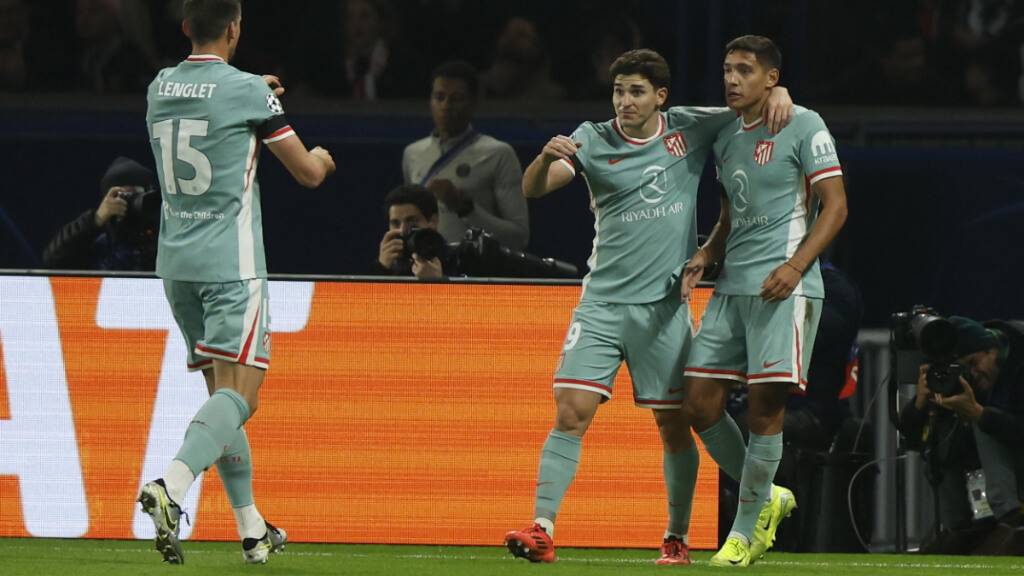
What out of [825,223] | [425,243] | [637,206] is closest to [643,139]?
[637,206]

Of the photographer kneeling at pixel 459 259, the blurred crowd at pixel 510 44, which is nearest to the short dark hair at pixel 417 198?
the photographer kneeling at pixel 459 259

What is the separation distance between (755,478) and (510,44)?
5837mm

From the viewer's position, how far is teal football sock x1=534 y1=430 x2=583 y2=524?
553cm

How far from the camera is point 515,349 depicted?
21.3 ft

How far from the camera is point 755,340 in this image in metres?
5.56

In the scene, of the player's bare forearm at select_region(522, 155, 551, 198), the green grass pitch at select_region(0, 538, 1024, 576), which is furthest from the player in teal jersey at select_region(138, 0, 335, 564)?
the player's bare forearm at select_region(522, 155, 551, 198)

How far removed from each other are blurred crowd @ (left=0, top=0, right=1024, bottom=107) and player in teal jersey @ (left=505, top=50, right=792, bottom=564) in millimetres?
4992

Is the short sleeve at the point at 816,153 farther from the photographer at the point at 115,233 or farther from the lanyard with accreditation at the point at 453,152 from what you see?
the lanyard with accreditation at the point at 453,152

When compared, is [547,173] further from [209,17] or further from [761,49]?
[209,17]

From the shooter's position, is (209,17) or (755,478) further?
(755,478)

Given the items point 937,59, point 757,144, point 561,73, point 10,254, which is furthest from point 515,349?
point 937,59

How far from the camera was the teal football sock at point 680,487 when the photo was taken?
582 centimetres

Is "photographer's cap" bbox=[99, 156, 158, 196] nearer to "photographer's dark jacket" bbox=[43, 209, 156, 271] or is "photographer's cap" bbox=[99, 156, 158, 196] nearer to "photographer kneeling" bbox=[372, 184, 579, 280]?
"photographer's dark jacket" bbox=[43, 209, 156, 271]

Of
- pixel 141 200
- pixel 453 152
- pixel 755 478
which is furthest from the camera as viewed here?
pixel 453 152
